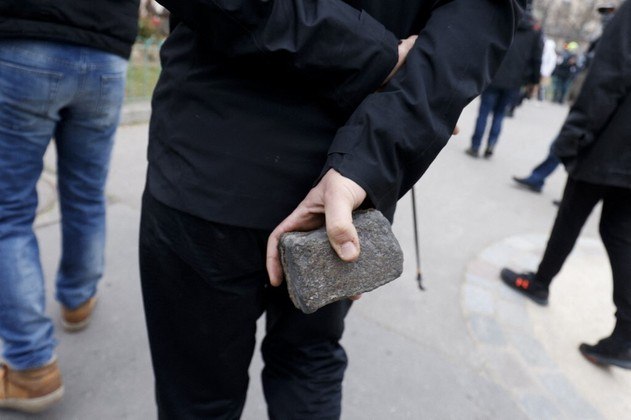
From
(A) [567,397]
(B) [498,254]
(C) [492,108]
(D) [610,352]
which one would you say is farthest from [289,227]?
(C) [492,108]

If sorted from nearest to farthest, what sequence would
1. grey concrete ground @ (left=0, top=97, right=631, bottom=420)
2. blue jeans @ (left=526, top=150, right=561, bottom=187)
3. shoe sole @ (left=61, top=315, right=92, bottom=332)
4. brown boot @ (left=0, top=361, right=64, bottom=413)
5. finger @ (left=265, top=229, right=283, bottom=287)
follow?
finger @ (left=265, top=229, right=283, bottom=287) → brown boot @ (left=0, top=361, right=64, bottom=413) → grey concrete ground @ (left=0, top=97, right=631, bottom=420) → shoe sole @ (left=61, top=315, right=92, bottom=332) → blue jeans @ (left=526, top=150, right=561, bottom=187)

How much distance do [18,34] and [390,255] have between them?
1.29 meters

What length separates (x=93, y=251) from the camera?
207cm

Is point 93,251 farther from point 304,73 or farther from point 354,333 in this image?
point 304,73

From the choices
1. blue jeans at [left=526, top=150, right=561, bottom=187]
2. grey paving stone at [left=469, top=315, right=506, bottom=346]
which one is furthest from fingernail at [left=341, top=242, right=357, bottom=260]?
blue jeans at [left=526, top=150, right=561, bottom=187]

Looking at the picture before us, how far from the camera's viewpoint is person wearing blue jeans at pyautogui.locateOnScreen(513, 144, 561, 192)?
5371 millimetres

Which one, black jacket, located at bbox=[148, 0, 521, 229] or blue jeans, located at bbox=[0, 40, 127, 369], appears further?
blue jeans, located at bbox=[0, 40, 127, 369]

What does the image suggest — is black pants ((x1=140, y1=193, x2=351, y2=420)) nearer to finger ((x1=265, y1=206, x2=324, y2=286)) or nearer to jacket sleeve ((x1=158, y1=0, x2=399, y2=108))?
finger ((x1=265, y1=206, x2=324, y2=286))

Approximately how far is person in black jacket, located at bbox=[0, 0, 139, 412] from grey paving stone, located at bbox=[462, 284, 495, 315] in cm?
213

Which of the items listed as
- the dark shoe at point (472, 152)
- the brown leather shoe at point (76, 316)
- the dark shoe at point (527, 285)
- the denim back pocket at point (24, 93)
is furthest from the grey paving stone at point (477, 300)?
the dark shoe at point (472, 152)

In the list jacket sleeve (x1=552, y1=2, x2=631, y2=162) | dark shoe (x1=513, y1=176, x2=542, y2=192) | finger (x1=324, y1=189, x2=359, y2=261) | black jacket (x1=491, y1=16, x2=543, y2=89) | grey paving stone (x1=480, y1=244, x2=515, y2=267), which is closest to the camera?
finger (x1=324, y1=189, x2=359, y2=261)

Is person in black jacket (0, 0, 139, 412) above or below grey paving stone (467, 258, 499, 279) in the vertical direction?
above

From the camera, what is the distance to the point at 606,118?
2418mm

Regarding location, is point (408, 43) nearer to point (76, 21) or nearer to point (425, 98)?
point (425, 98)
